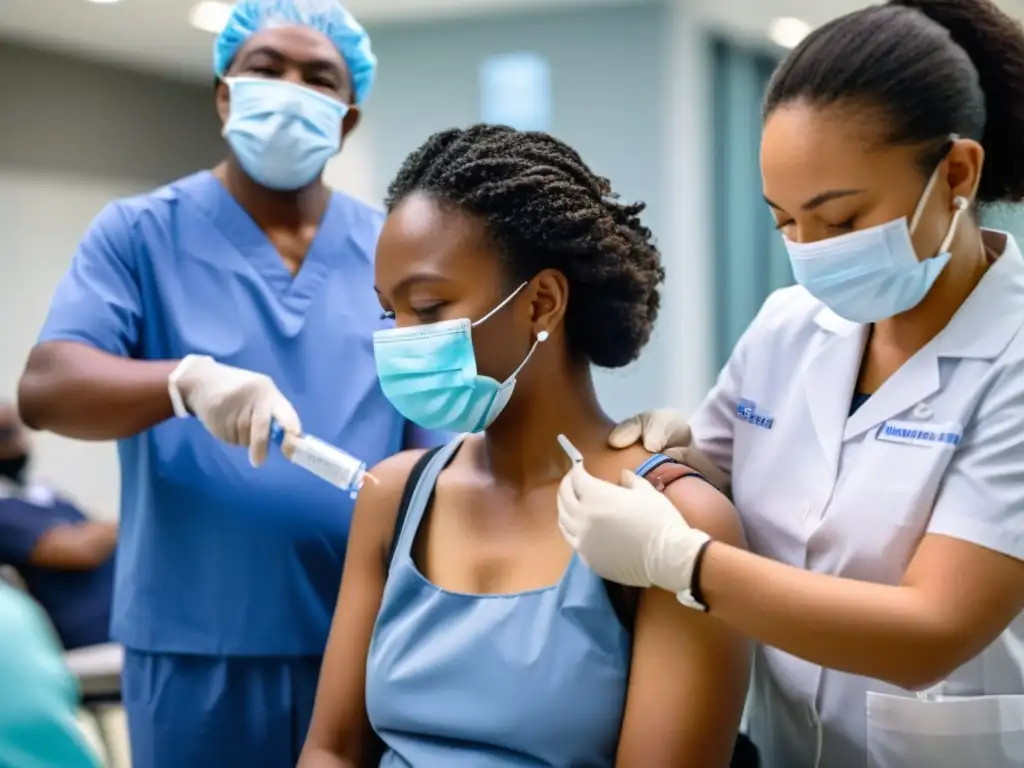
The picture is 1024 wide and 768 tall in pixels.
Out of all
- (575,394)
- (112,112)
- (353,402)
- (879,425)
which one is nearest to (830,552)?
(879,425)

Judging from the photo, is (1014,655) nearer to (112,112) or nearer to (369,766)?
(369,766)

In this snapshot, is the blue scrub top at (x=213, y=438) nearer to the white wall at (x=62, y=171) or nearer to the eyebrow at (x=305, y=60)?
the eyebrow at (x=305, y=60)

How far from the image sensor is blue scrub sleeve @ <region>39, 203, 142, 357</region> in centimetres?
152

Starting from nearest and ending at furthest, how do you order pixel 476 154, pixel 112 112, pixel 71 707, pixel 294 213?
pixel 71 707
pixel 476 154
pixel 294 213
pixel 112 112

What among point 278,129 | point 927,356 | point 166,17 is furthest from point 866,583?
point 166,17

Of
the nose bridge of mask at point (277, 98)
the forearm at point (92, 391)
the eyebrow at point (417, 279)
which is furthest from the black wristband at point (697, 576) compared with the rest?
the nose bridge of mask at point (277, 98)

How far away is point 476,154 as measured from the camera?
4.05 feet

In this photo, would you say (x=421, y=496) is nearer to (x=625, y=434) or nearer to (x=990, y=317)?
(x=625, y=434)

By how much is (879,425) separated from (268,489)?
87 centimetres

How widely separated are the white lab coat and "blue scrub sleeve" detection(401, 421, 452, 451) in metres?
0.54

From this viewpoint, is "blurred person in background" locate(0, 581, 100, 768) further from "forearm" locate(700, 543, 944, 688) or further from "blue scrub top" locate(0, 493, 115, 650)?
"blue scrub top" locate(0, 493, 115, 650)

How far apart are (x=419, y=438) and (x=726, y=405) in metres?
0.52

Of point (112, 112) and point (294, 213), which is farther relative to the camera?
point (112, 112)

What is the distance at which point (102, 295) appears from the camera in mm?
1535
